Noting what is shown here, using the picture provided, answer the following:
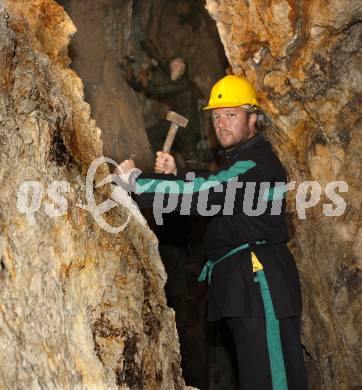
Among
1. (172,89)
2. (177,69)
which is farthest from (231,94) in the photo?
(177,69)

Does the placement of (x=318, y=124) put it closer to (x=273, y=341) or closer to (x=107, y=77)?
(x=273, y=341)

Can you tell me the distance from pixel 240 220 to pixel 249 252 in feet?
0.82

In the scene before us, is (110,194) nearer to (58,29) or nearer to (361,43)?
(58,29)

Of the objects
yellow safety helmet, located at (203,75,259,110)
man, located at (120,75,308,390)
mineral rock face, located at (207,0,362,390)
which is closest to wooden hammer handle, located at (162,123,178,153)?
man, located at (120,75,308,390)

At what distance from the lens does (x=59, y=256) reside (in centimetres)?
263

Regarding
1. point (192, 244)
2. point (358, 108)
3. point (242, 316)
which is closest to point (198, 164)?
point (192, 244)

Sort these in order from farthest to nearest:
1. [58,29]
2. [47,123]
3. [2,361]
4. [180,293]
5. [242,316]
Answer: [180,293]
[242,316]
[58,29]
[47,123]
[2,361]

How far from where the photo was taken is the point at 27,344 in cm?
229

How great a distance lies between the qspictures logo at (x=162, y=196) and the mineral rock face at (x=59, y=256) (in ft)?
0.04

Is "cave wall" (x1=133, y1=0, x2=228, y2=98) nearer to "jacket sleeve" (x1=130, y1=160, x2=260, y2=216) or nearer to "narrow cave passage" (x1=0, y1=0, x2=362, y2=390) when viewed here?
"narrow cave passage" (x1=0, y1=0, x2=362, y2=390)

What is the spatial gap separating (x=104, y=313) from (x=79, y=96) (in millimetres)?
1354

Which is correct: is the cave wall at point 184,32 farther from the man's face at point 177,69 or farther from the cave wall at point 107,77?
the cave wall at point 107,77

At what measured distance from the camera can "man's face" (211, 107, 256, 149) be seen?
160 inches

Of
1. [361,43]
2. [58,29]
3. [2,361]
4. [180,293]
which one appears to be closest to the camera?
[2,361]
